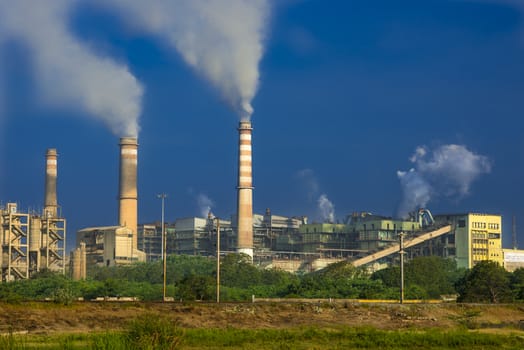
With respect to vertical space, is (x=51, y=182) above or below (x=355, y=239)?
above

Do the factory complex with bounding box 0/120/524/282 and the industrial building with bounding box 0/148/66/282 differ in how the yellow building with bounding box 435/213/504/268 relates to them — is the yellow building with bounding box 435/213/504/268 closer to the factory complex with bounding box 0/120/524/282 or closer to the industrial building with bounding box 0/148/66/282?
the factory complex with bounding box 0/120/524/282

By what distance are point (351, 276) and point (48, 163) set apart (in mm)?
39826

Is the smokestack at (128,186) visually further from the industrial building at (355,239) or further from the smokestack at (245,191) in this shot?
the smokestack at (245,191)

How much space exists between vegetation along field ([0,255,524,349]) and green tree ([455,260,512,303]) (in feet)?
0.24

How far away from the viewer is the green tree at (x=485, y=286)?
71.1 metres

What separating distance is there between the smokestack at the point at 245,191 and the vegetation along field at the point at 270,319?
33663 mm

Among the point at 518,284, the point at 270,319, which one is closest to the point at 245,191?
the point at 518,284

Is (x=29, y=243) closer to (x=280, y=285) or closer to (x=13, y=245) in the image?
(x=13, y=245)

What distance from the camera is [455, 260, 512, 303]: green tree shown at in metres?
71.1

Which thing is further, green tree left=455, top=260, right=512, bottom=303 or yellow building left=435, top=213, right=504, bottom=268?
yellow building left=435, top=213, right=504, bottom=268

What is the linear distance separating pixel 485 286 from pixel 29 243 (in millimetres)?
48567

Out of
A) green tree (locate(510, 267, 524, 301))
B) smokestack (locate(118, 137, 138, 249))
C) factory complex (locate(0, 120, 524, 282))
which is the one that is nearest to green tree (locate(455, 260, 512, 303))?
green tree (locate(510, 267, 524, 301))

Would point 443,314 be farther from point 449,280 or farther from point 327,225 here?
point 327,225

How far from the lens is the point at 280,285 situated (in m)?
86.2
